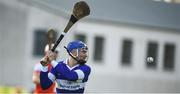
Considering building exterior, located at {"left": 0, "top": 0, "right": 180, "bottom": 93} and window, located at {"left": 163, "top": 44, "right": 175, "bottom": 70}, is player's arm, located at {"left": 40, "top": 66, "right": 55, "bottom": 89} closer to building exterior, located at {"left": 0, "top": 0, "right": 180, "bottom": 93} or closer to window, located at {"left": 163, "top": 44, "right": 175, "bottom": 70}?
window, located at {"left": 163, "top": 44, "right": 175, "bottom": 70}

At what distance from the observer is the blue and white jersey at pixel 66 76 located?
816cm

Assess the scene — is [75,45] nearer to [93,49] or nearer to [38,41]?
[38,41]

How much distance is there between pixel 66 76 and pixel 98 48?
28.3 metres

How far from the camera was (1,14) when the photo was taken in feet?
112

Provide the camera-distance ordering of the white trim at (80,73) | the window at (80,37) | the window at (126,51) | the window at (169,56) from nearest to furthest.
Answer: the white trim at (80,73), the window at (169,56), the window at (80,37), the window at (126,51)

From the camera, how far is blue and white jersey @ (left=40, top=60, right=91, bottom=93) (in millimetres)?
8156

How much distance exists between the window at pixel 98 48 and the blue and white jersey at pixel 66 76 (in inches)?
1101

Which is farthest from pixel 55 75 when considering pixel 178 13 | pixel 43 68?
pixel 178 13

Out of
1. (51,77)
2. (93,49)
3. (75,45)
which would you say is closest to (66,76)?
(51,77)

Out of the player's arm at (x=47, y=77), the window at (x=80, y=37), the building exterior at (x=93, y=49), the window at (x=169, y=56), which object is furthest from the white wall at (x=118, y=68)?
the player's arm at (x=47, y=77)

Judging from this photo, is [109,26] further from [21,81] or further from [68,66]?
[68,66]

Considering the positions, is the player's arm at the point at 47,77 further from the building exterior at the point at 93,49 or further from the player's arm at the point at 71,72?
the building exterior at the point at 93,49

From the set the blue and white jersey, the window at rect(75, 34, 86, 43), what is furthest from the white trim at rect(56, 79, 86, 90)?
the window at rect(75, 34, 86, 43)

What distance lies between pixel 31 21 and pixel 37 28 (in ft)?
1.85
